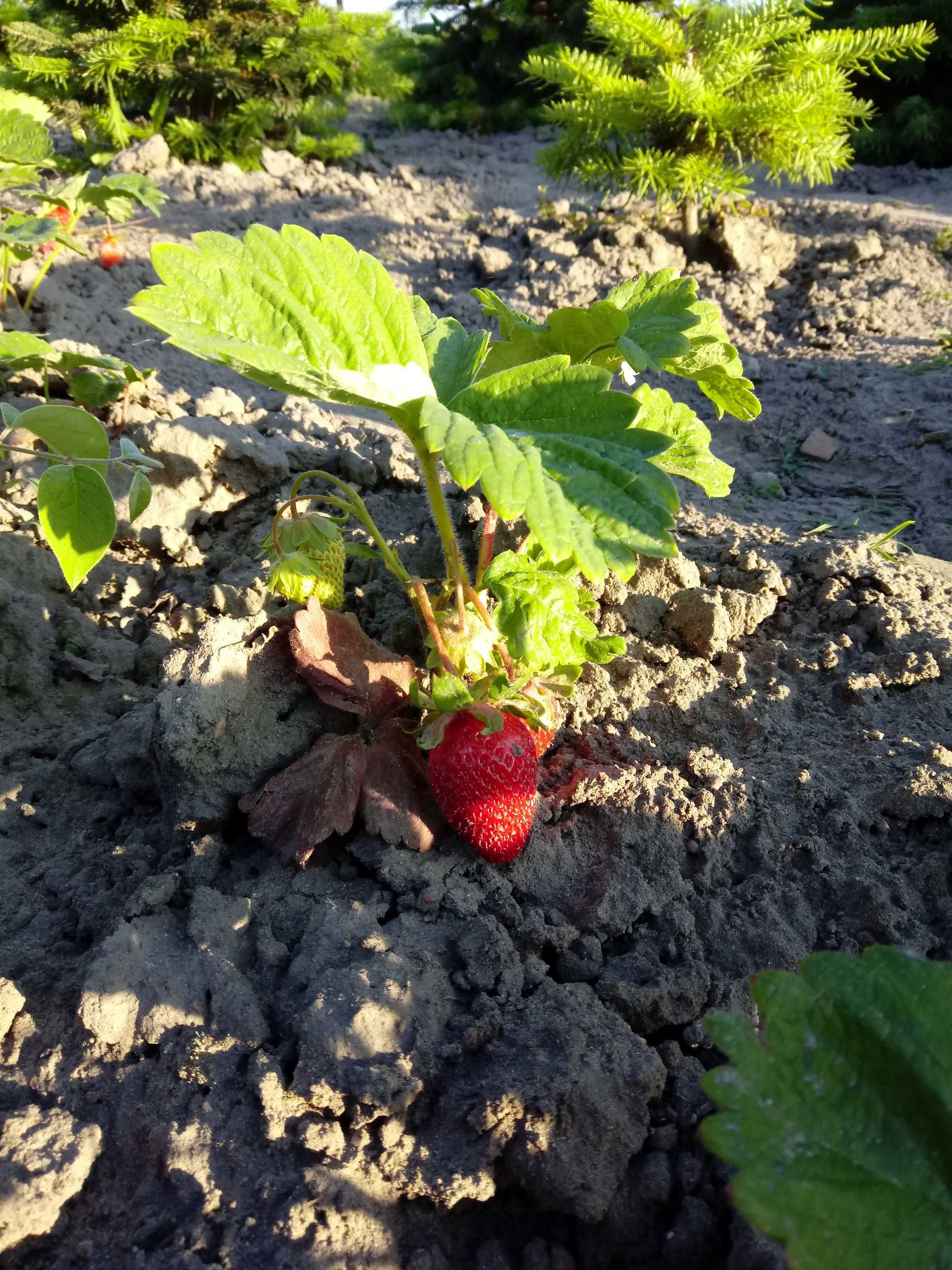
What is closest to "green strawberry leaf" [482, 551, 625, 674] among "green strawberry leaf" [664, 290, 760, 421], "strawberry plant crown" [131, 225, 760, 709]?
"strawberry plant crown" [131, 225, 760, 709]

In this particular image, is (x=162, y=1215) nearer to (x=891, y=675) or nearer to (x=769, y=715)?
(x=769, y=715)

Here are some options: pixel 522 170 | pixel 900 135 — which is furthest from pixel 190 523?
pixel 900 135

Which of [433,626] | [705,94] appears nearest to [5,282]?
[433,626]

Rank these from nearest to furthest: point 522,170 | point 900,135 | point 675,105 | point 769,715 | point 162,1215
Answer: point 162,1215 < point 769,715 < point 675,105 < point 900,135 < point 522,170

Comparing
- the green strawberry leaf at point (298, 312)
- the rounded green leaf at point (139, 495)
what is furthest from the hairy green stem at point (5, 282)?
the green strawberry leaf at point (298, 312)

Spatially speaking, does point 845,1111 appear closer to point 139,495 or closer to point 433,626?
point 433,626

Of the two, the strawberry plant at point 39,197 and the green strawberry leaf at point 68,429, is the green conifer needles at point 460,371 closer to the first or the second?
the green strawberry leaf at point 68,429

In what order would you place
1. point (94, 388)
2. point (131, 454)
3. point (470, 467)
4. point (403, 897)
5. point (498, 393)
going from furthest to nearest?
point (94, 388)
point (131, 454)
point (403, 897)
point (498, 393)
point (470, 467)
